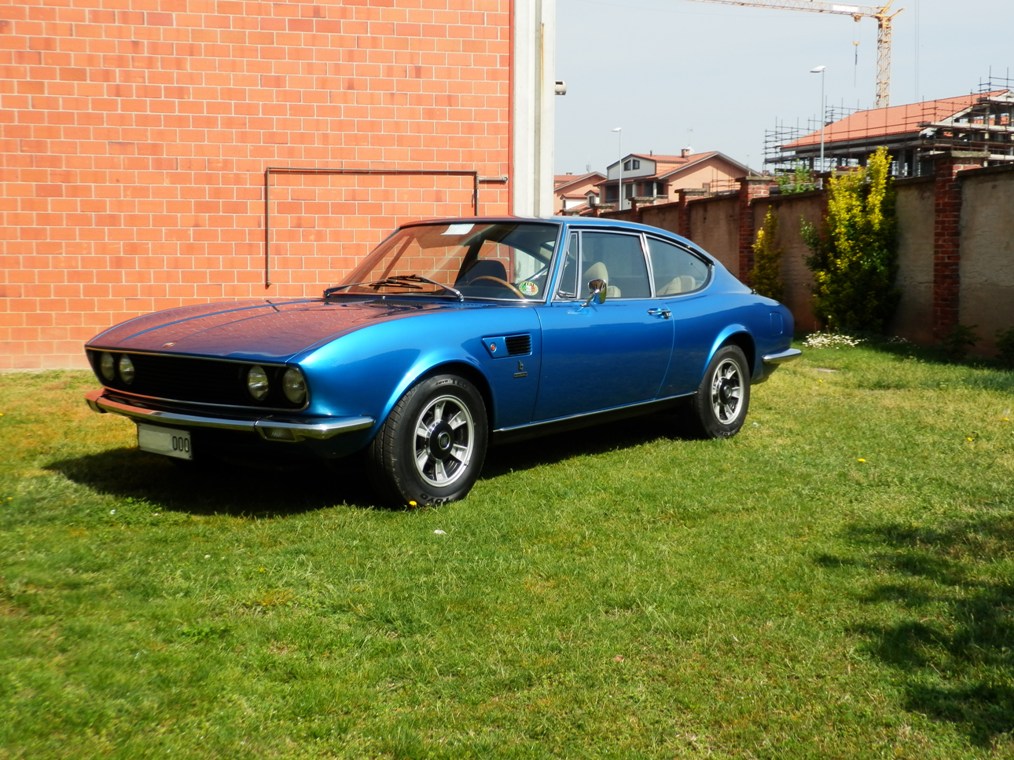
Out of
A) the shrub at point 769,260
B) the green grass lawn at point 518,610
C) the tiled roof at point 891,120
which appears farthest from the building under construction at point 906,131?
the green grass lawn at point 518,610

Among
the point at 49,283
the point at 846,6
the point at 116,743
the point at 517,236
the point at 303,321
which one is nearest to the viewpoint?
the point at 116,743

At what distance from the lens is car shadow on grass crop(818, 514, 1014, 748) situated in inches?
128

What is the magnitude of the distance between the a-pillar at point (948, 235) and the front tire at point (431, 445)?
32.9 feet

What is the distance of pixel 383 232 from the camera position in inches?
458

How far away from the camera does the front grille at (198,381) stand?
5.09m

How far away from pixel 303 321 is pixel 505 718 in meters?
2.91

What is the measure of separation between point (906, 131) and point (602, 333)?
58197mm

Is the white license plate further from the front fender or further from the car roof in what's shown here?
the car roof

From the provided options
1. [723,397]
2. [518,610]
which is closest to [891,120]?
[723,397]

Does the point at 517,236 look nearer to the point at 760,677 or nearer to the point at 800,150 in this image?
the point at 760,677

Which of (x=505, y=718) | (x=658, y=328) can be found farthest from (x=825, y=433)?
(x=505, y=718)

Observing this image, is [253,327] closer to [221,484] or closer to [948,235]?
[221,484]

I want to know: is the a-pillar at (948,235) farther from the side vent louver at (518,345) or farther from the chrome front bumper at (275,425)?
the chrome front bumper at (275,425)

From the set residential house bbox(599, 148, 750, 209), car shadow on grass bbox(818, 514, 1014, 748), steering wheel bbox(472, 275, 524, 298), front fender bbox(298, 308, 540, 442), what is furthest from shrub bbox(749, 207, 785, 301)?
residential house bbox(599, 148, 750, 209)
